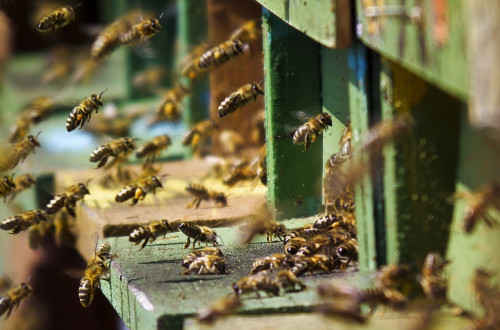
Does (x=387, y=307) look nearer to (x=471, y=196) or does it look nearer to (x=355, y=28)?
(x=471, y=196)

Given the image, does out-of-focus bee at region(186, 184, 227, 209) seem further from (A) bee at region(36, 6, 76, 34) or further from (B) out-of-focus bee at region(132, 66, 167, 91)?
(B) out-of-focus bee at region(132, 66, 167, 91)

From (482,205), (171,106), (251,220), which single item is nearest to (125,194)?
(251,220)

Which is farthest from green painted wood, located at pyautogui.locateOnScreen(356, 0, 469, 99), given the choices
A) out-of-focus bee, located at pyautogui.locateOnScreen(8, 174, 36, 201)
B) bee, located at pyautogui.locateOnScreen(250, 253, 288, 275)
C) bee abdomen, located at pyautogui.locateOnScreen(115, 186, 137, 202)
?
out-of-focus bee, located at pyautogui.locateOnScreen(8, 174, 36, 201)

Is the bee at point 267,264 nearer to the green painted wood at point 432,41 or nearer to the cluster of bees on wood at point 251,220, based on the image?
the cluster of bees on wood at point 251,220

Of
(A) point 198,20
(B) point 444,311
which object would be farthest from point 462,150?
(A) point 198,20

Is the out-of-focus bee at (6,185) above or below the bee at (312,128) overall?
below

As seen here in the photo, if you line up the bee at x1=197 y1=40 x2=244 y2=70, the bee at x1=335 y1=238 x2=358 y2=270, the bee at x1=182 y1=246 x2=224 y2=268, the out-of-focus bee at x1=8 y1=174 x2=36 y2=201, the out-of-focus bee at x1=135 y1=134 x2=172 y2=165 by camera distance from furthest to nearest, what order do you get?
the out-of-focus bee at x1=135 y1=134 x2=172 y2=165, the out-of-focus bee at x1=8 y1=174 x2=36 y2=201, the bee at x1=197 y1=40 x2=244 y2=70, the bee at x1=182 y1=246 x2=224 y2=268, the bee at x1=335 y1=238 x2=358 y2=270

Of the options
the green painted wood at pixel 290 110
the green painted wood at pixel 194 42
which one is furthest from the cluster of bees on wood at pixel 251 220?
the green painted wood at pixel 194 42
